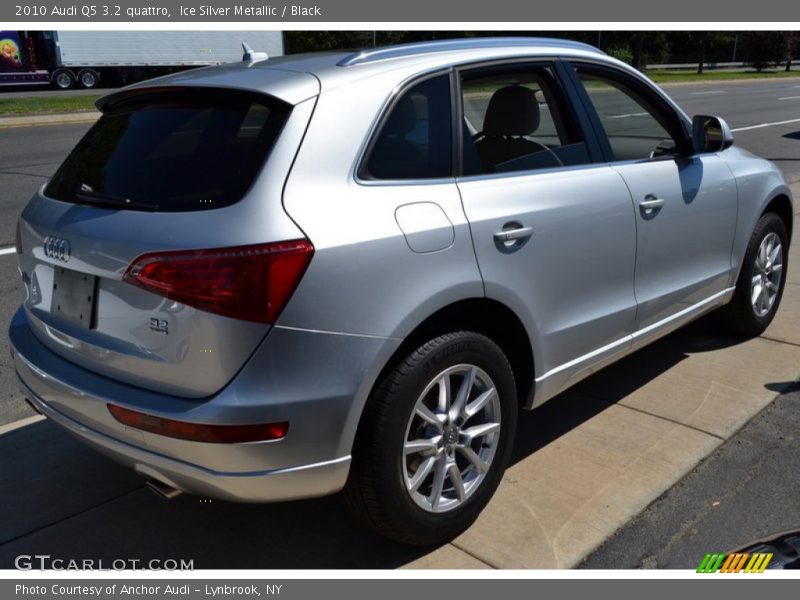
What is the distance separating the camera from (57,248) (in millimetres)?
2844

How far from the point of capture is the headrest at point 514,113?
364 centimetres

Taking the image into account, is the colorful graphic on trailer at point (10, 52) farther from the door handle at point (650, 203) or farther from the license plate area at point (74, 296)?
the door handle at point (650, 203)

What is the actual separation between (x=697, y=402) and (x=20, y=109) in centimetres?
2063

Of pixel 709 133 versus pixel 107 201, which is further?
pixel 709 133

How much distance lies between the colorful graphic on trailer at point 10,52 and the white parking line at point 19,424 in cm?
3119

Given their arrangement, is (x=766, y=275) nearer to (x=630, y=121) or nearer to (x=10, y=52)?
(x=630, y=121)

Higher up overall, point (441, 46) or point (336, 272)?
point (441, 46)

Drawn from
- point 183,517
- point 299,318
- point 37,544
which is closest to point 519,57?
point 299,318

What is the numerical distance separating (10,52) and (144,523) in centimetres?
3270

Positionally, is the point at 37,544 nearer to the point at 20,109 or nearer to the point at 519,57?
the point at 519,57

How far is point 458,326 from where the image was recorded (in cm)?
296

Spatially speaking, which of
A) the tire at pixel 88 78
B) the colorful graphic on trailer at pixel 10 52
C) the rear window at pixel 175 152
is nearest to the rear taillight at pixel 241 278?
the rear window at pixel 175 152

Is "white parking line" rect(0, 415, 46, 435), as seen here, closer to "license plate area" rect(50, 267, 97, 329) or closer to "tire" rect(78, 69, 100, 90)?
"license plate area" rect(50, 267, 97, 329)

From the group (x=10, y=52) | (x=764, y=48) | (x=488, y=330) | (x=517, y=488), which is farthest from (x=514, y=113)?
(x=764, y=48)
